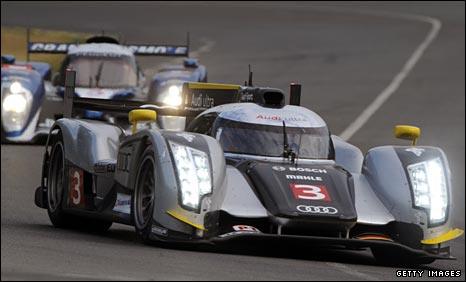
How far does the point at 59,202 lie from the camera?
554 inches

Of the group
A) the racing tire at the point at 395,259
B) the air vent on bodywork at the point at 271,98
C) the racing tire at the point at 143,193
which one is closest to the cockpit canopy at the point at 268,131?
the air vent on bodywork at the point at 271,98

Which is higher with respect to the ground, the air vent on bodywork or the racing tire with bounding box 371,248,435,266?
the air vent on bodywork

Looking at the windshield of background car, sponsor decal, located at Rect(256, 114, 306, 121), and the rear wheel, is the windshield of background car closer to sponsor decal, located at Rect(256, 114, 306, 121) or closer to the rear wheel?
sponsor decal, located at Rect(256, 114, 306, 121)

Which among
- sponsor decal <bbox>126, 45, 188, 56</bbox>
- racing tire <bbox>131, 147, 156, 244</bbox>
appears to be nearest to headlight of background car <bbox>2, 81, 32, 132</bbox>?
sponsor decal <bbox>126, 45, 188, 56</bbox>

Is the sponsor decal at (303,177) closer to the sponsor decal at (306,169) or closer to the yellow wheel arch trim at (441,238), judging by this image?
the sponsor decal at (306,169)

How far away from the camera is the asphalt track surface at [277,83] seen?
33.2 ft

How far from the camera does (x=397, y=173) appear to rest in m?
12.6

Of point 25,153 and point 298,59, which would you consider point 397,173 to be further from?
point 298,59

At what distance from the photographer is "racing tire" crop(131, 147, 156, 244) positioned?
1199 centimetres

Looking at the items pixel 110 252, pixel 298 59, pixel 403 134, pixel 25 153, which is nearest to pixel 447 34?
pixel 298 59

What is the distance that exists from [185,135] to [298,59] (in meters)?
27.0

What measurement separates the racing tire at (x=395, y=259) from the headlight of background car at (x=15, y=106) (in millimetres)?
10966

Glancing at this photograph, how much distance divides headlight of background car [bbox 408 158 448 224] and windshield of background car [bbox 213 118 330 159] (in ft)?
2.87

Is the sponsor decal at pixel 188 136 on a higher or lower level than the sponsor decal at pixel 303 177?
higher
